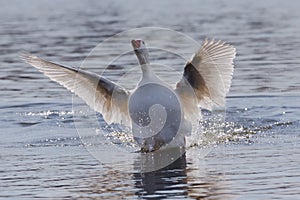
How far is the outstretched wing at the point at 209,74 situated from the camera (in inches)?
543

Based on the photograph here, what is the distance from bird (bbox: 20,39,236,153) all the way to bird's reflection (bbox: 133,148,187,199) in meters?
0.34

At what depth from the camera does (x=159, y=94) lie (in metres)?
13.4

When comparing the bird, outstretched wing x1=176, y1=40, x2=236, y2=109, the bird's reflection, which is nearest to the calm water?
the bird's reflection

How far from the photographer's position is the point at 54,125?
1586cm

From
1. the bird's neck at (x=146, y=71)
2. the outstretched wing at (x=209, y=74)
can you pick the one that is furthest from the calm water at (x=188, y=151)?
the bird's neck at (x=146, y=71)

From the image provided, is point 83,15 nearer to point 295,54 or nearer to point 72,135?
point 295,54

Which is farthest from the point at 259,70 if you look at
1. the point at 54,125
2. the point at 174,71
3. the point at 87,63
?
the point at 54,125

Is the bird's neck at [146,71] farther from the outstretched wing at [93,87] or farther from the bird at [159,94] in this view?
the outstretched wing at [93,87]

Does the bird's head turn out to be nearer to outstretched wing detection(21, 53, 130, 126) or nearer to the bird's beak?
the bird's beak

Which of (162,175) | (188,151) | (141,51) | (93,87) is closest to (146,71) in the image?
(141,51)

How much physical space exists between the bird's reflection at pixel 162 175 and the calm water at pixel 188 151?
0.05ft

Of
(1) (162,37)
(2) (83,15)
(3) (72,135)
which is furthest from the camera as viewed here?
(2) (83,15)

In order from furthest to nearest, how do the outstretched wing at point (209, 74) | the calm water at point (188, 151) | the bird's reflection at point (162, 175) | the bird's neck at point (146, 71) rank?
the outstretched wing at point (209, 74)
the bird's neck at point (146, 71)
the calm water at point (188, 151)
the bird's reflection at point (162, 175)

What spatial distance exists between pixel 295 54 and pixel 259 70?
102 inches
